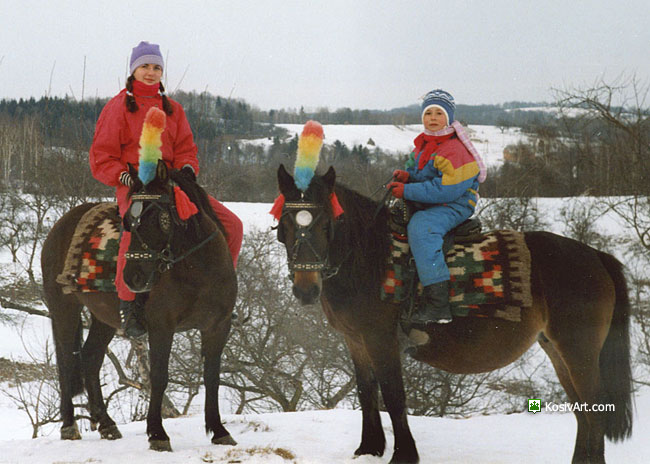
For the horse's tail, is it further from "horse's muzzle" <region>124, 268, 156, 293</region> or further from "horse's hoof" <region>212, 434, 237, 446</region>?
"horse's muzzle" <region>124, 268, 156, 293</region>

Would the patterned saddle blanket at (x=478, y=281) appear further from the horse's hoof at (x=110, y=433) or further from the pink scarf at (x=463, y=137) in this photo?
the horse's hoof at (x=110, y=433)

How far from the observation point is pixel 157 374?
12.3 feet

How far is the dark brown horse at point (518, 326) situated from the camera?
3.49 meters

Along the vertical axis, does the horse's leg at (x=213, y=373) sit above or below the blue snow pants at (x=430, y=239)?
below

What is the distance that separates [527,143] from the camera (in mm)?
12242

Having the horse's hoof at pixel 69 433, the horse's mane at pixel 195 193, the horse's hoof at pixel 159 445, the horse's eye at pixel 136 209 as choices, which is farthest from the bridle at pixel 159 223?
the horse's hoof at pixel 69 433

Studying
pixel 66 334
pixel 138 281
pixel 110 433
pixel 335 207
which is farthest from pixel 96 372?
pixel 335 207

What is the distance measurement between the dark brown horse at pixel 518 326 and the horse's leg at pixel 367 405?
0.23m

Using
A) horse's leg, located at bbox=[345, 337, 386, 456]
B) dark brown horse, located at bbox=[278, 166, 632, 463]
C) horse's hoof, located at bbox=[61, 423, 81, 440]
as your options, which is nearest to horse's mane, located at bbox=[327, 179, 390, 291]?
dark brown horse, located at bbox=[278, 166, 632, 463]

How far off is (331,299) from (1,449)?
2973mm

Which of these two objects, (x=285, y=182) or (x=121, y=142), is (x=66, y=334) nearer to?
(x=121, y=142)

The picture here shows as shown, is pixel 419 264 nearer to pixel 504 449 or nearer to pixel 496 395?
pixel 504 449

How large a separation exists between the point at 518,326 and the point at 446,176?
114cm

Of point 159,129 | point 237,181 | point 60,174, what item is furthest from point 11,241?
point 159,129
